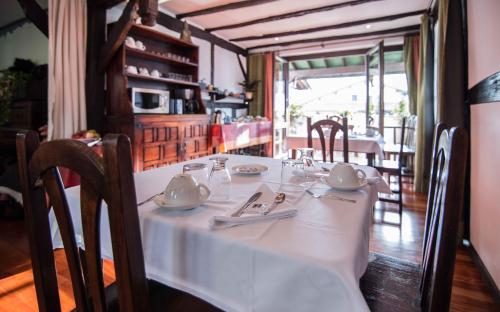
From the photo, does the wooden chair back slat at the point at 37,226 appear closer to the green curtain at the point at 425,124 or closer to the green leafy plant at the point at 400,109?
the green curtain at the point at 425,124

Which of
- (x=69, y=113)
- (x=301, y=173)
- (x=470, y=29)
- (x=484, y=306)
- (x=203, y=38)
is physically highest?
(x=203, y=38)

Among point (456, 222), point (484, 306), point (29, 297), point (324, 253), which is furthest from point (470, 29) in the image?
point (29, 297)

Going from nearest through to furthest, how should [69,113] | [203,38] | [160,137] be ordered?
1. [69,113]
2. [160,137]
3. [203,38]

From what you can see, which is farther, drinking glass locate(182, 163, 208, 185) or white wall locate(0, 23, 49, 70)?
white wall locate(0, 23, 49, 70)

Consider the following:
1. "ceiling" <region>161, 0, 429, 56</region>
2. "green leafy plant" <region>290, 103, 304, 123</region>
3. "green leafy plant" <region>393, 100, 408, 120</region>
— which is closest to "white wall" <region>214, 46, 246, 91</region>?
"ceiling" <region>161, 0, 429, 56</region>

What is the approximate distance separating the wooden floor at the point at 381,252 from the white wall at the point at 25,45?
2130 mm

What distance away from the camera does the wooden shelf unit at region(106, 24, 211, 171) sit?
2836mm

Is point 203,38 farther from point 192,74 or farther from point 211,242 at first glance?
point 211,242

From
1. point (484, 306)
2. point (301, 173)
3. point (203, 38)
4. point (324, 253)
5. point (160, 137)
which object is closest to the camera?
point (324, 253)

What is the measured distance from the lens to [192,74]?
155 inches

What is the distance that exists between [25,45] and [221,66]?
289 centimetres

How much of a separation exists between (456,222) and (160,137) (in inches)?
112

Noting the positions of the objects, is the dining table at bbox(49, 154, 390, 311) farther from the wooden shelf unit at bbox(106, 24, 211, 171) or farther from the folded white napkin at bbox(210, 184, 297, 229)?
the wooden shelf unit at bbox(106, 24, 211, 171)

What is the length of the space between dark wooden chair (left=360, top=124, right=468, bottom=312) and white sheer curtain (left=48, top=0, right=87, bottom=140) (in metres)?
2.85
